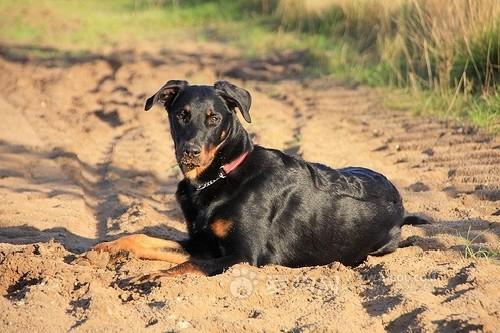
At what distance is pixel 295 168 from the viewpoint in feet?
19.7

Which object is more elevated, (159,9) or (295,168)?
(295,168)

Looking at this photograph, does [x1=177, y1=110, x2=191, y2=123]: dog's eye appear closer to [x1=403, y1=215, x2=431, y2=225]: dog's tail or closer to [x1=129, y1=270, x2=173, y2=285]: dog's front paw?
[x1=129, y1=270, x2=173, y2=285]: dog's front paw

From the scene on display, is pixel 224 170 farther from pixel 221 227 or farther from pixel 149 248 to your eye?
pixel 149 248

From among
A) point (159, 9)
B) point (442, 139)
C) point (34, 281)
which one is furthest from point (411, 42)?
point (159, 9)

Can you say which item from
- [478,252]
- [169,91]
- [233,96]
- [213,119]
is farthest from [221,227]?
[478,252]

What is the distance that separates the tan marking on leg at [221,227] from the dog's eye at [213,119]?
27.4 inches

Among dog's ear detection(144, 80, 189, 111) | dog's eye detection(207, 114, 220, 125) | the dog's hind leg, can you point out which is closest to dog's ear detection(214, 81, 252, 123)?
dog's eye detection(207, 114, 220, 125)

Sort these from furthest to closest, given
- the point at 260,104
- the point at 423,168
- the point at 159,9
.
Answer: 1. the point at 159,9
2. the point at 260,104
3. the point at 423,168

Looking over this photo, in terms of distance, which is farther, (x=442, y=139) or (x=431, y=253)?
(x=442, y=139)

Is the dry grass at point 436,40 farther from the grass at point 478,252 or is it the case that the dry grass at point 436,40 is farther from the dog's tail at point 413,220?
the grass at point 478,252

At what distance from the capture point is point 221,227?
561cm

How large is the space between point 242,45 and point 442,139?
7.38m

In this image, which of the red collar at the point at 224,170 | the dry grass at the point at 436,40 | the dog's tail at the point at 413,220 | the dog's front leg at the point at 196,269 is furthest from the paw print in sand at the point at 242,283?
the dry grass at the point at 436,40

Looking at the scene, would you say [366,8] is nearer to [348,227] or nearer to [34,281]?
[348,227]
